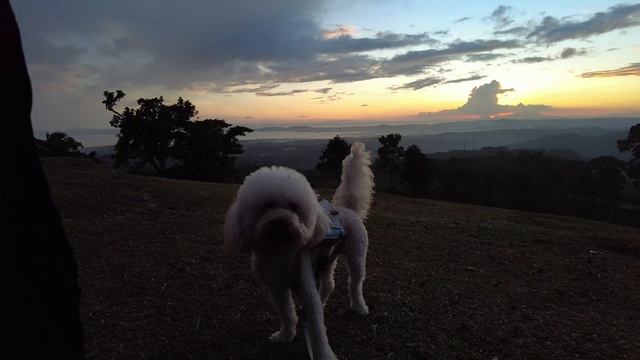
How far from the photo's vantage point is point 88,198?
437 inches

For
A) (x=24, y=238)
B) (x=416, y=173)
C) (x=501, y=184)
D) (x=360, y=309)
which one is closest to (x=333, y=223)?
(x=360, y=309)

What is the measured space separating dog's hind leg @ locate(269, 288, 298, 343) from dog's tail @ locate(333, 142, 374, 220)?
1474 millimetres

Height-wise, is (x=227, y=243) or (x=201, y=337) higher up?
(x=227, y=243)

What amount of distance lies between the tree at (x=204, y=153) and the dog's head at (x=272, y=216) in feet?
92.5

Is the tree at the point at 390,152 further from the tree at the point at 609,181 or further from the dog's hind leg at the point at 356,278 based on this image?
the dog's hind leg at the point at 356,278

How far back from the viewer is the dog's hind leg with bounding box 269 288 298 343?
4.57 metres

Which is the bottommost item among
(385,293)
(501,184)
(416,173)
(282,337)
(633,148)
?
(501,184)

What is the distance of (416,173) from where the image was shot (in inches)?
1122

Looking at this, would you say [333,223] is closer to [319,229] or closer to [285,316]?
[319,229]

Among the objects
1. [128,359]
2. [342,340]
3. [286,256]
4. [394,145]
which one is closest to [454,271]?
[342,340]

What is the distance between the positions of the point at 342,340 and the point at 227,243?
171 centimetres

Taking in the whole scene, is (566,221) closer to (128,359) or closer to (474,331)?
(474,331)

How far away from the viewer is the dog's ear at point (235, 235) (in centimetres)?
407

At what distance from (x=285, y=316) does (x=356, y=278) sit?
117 cm
